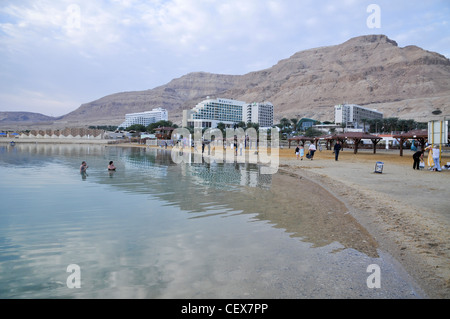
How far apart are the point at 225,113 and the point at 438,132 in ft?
456

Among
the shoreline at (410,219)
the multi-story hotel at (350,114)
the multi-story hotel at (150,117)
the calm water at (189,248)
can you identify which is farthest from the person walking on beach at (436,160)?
the multi-story hotel at (150,117)

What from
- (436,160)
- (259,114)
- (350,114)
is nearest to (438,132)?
(436,160)

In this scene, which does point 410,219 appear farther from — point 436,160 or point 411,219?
point 436,160

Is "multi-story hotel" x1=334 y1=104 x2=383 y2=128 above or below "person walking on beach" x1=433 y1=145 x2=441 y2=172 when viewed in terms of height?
above

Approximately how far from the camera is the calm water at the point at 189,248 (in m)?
3.82

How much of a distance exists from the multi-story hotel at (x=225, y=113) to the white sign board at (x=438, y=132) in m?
116

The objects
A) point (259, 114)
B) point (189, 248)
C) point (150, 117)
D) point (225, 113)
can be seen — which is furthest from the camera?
point (150, 117)

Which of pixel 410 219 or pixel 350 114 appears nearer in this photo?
pixel 410 219

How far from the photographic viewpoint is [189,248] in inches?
206

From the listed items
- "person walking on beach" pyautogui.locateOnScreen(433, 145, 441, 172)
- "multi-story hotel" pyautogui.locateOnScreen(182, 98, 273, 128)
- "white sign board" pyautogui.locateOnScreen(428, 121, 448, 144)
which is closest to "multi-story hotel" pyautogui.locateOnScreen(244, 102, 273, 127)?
"multi-story hotel" pyautogui.locateOnScreen(182, 98, 273, 128)

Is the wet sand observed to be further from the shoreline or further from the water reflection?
the water reflection

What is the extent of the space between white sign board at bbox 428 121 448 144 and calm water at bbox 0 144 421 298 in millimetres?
9309

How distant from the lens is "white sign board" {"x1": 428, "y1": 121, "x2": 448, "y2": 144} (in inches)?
587
